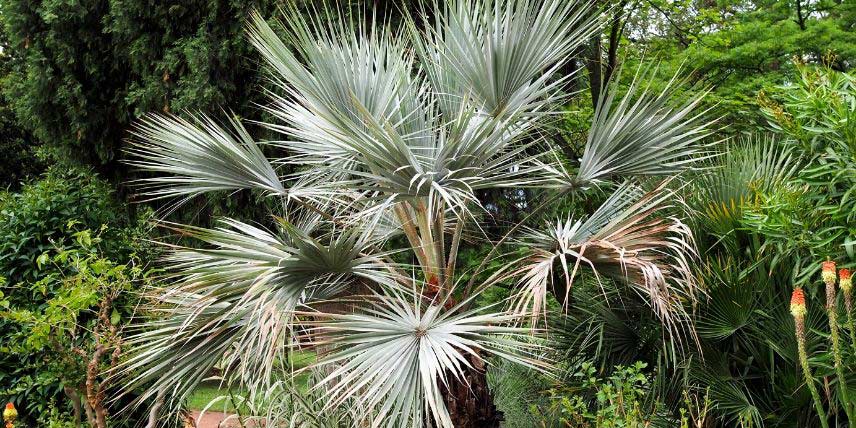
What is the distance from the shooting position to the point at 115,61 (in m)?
9.02

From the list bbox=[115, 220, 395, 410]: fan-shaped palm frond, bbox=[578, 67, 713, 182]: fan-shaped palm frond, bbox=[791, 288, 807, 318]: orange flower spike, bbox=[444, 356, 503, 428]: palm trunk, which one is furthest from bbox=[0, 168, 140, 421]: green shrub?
bbox=[791, 288, 807, 318]: orange flower spike

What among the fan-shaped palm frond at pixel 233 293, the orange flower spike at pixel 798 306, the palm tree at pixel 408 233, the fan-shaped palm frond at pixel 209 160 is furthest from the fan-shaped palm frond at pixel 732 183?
the orange flower spike at pixel 798 306

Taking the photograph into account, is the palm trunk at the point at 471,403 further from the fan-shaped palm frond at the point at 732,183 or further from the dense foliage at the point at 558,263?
the fan-shaped palm frond at the point at 732,183

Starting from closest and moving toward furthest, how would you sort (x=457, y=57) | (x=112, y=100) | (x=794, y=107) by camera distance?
(x=794, y=107)
(x=457, y=57)
(x=112, y=100)

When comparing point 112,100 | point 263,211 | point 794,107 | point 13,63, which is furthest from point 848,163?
point 13,63

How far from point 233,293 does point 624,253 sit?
7.19 feet

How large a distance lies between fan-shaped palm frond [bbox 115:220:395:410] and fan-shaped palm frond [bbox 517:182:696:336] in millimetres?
913

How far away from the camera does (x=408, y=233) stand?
17.6ft

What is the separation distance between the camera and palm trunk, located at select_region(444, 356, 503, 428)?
4926mm

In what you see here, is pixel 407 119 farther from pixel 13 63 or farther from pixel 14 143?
pixel 14 143

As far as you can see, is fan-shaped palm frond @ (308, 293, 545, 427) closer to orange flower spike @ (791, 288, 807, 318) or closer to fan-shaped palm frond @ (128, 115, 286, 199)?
fan-shaped palm frond @ (128, 115, 286, 199)

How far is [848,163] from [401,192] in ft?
7.86

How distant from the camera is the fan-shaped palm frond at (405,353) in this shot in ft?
13.0

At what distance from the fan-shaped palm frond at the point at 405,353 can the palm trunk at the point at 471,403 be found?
1.70 ft
